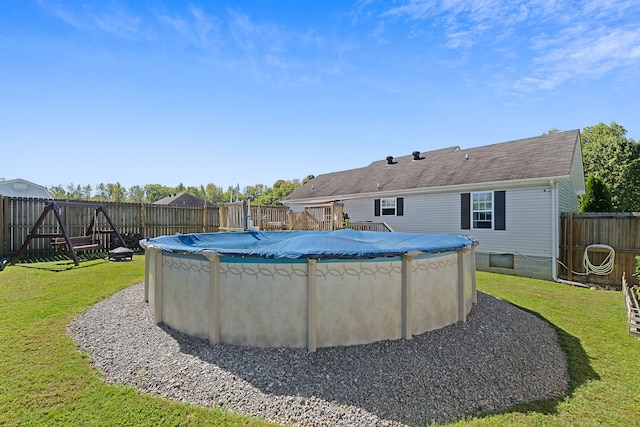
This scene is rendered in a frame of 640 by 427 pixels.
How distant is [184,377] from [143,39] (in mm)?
9745

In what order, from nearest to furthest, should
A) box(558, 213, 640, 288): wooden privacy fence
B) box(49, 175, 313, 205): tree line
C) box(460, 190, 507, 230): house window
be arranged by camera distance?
box(558, 213, 640, 288): wooden privacy fence, box(460, 190, 507, 230): house window, box(49, 175, 313, 205): tree line

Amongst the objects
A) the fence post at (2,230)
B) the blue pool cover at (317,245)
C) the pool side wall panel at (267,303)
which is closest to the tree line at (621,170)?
the blue pool cover at (317,245)

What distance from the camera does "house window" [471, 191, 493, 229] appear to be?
1082 cm

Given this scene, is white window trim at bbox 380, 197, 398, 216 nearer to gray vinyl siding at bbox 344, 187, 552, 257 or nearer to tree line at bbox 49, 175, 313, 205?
gray vinyl siding at bbox 344, 187, 552, 257

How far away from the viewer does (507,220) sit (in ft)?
33.9

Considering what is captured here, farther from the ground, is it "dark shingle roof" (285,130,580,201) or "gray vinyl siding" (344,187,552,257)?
"dark shingle roof" (285,130,580,201)

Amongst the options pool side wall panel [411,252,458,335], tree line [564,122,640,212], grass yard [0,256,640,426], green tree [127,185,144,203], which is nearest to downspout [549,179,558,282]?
grass yard [0,256,640,426]

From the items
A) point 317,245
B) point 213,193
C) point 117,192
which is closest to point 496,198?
point 317,245

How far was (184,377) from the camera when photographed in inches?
122

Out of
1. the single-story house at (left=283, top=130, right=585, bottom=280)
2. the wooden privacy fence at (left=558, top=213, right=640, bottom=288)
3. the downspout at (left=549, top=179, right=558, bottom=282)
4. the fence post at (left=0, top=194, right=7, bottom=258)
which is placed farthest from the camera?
the fence post at (left=0, top=194, right=7, bottom=258)

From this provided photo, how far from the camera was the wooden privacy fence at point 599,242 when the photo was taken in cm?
856

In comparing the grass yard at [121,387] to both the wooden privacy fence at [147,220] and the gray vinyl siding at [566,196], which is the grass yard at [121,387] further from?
the wooden privacy fence at [147,220]

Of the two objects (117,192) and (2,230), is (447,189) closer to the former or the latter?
(2,230)

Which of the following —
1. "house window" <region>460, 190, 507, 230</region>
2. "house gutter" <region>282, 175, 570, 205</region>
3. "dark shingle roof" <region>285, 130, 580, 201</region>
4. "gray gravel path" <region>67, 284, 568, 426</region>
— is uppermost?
"dark shingle roof" <region>285, 130, 580, 201</region>
